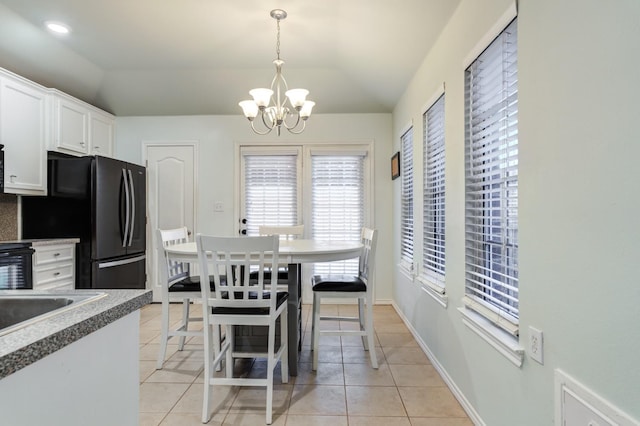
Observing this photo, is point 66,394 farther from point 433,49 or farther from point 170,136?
point 170,136

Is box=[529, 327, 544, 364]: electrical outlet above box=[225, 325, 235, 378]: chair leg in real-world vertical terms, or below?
above

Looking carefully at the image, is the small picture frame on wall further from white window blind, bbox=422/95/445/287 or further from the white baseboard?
the white baseboard

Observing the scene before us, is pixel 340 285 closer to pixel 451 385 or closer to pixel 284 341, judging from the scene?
pixel 284 341

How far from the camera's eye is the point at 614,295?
92 cm

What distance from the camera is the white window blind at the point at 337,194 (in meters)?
4.35

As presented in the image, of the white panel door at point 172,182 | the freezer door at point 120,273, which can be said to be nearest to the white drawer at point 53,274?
the freezer door at point 120,273

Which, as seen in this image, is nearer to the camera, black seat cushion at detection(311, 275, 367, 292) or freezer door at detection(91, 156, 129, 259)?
black seat cushion at detection(311, 275, 367, 292)

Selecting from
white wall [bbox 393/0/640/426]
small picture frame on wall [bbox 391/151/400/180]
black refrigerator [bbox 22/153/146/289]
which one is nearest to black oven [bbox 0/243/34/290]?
black refrigerator [bbox 22/153/146/289]

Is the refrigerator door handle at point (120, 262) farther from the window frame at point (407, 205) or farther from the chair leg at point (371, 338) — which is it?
the window frame at point (407, 205)

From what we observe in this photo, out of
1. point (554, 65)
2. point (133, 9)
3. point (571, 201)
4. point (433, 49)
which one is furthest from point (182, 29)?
point (571, 201)

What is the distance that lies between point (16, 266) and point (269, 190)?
248cm

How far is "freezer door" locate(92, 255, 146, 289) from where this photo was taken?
11.0 feet

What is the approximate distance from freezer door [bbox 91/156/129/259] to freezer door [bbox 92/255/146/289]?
9 centimetres

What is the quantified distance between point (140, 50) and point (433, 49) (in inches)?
104
